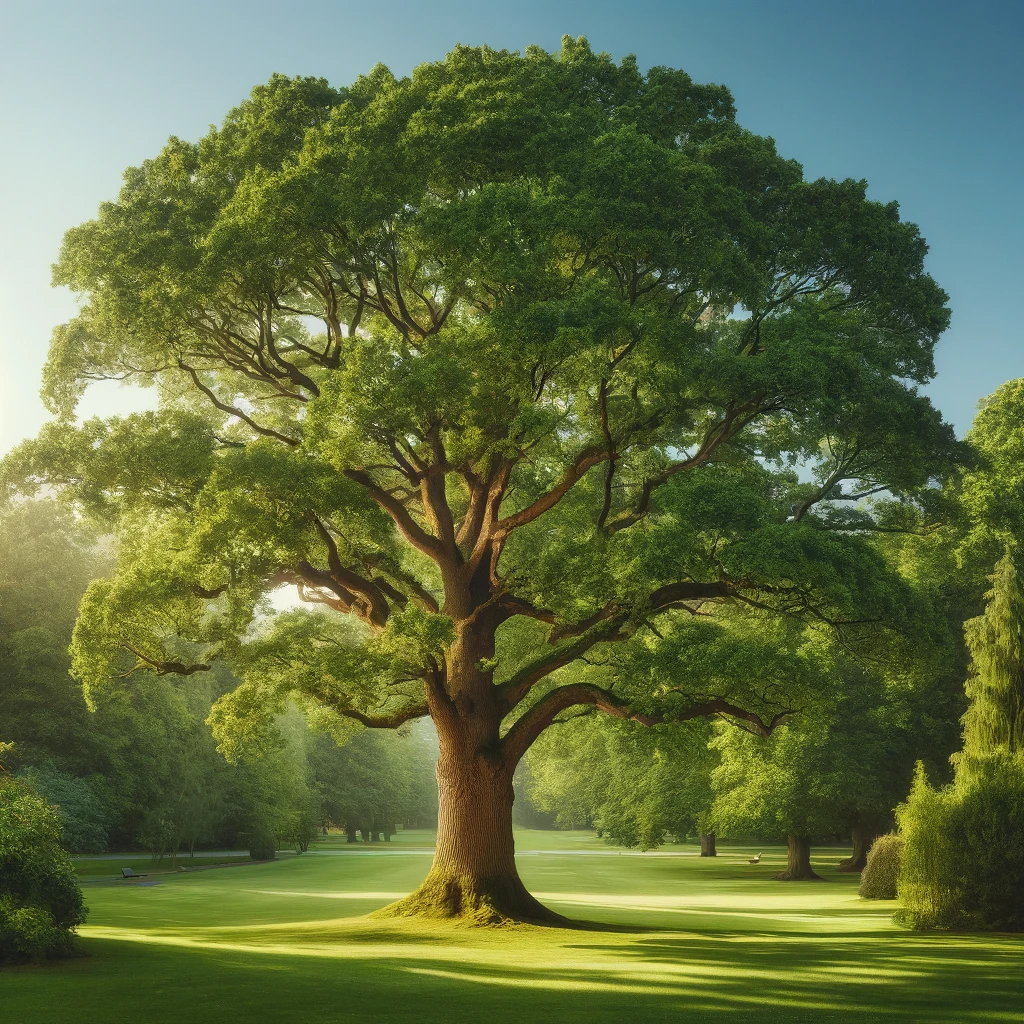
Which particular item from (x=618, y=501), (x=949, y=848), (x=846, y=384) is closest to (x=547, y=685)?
(x=618, y=501)

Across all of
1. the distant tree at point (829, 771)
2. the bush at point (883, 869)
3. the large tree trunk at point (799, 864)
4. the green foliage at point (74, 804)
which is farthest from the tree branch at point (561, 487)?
the large tree trunk at point (799, 864)

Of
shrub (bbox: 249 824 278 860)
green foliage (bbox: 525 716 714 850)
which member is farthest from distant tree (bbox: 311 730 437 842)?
green foliage (bbox: 525 716 714 850)

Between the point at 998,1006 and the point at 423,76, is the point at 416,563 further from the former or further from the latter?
the point at 998,1006

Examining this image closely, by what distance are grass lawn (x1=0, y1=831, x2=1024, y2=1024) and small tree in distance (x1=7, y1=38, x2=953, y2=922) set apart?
379cm

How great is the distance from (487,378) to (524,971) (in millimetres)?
10038

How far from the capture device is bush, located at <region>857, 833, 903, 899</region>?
29.8 m

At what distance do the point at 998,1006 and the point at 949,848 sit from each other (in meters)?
10.2

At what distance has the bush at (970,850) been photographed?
65.7 ft

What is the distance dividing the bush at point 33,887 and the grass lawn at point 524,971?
0.48 metres

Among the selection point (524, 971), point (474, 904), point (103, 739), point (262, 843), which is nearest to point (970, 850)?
point (474, 904)

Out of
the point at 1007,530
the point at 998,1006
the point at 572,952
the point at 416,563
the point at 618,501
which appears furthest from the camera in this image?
the point at 1007,530

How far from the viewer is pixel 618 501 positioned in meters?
25.1

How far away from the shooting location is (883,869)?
30.2 m

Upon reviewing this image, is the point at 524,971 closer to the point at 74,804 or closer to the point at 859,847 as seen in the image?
the point at 74,804
